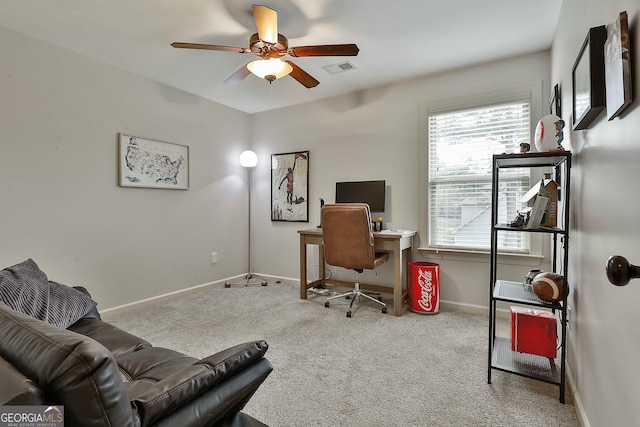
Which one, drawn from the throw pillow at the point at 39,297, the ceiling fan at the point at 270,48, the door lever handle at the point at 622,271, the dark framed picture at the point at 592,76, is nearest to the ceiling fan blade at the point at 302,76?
the ceiling fan at the point at 270,48

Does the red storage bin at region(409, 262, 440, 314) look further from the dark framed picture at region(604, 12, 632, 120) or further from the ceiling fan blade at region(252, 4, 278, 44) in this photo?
the ceiling fan blade at region(252, 4, 278, 44)

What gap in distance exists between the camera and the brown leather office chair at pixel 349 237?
10.1 feet

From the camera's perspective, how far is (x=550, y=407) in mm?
1693

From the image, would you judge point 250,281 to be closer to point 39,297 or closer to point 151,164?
point 151,164

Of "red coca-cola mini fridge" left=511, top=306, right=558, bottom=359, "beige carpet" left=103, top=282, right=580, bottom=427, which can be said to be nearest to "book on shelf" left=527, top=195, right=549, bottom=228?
"red coca-cola mini fridge" left=511, top=306, right=558, bottom=359

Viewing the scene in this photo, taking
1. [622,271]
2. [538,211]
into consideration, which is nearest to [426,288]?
[538,211]

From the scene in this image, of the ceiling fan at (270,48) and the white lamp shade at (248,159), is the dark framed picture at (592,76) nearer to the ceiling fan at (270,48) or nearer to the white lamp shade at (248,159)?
the ceiling fan at (270,48)

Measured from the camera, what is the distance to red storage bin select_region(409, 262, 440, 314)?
3.10 m

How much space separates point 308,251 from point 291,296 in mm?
715

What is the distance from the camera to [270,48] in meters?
2.31

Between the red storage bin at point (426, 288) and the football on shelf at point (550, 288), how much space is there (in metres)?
1.29

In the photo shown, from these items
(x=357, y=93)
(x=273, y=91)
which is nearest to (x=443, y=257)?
(x=357, y=93)

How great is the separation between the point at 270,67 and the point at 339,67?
3.37ft

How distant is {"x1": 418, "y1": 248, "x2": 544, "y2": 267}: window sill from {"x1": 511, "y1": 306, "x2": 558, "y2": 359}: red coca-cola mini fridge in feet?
3.35
